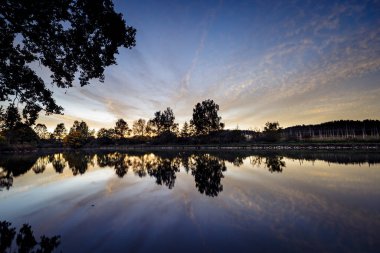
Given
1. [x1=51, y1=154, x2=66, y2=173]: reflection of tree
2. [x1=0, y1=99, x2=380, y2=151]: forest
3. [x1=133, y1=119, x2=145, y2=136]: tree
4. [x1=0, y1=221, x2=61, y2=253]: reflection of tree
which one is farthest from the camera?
[x1=133, y1=119, x2=145, y2=136]: tree

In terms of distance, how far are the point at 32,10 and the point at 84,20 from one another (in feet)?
6.35

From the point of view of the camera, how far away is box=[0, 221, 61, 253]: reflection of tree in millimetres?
6512

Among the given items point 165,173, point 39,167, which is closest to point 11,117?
point 165,173

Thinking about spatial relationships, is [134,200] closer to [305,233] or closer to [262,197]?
[262,197]

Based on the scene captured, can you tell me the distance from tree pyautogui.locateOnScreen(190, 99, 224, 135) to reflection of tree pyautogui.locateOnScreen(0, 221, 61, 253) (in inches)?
3389

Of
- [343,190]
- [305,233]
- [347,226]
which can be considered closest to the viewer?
[305,233]

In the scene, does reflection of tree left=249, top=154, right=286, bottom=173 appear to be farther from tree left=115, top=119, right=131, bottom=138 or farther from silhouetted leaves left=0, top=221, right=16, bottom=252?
tree left=115, top=119, right=131, bottom=138

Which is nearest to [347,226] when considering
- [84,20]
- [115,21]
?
[115,21]

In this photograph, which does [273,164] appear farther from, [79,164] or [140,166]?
[79,164]

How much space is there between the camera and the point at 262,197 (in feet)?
39.2

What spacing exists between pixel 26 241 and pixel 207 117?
287 feet

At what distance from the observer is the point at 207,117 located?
93.6 m

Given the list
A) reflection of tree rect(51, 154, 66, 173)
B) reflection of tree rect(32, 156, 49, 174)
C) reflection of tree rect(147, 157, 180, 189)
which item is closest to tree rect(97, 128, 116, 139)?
reflection of tree rect(51, 154, 66, 173)

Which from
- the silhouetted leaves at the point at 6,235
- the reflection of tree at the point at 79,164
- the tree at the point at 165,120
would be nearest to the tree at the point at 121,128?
the tree at the point at 165,120
